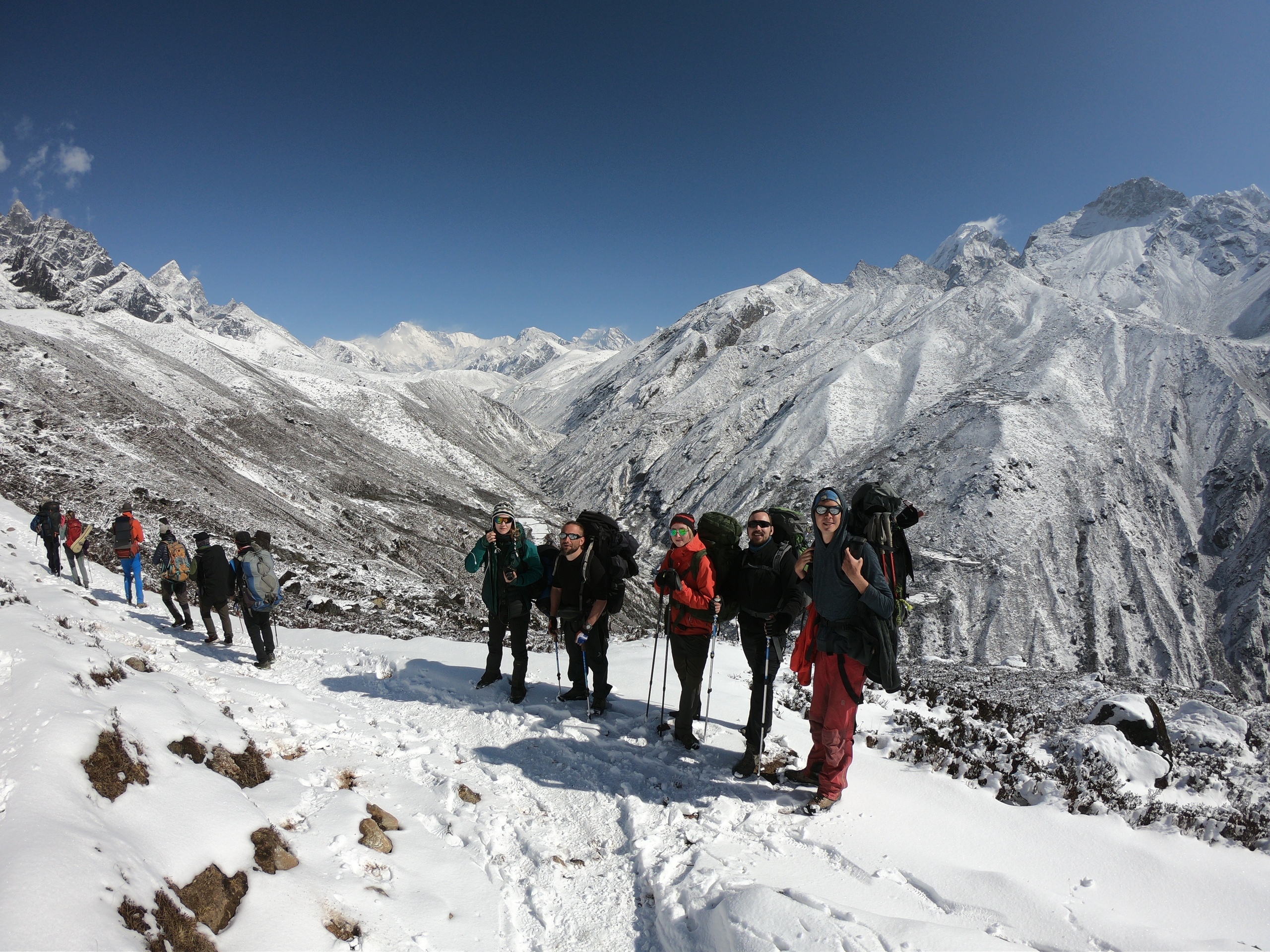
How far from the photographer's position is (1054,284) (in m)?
104

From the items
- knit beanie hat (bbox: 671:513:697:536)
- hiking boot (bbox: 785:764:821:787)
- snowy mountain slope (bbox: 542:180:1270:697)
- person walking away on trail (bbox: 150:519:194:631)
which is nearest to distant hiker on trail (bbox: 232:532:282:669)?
person walking away on trail (bbox: 150:519:194:631)

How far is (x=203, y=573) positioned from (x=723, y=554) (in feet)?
30.4

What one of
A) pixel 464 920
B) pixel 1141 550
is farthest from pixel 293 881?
pixel 1141 550

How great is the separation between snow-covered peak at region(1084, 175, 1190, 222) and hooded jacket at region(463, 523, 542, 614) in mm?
184913

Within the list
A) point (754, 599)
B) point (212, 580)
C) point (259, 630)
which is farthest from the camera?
point (212, 580)

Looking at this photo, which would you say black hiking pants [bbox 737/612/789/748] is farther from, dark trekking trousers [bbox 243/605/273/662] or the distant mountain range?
the distant mountain range

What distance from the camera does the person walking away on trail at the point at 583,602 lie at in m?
7.04

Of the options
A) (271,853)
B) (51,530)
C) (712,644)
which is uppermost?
(51,530)

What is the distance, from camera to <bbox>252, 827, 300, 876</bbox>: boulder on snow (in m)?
3.86

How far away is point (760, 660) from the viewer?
20.3ft

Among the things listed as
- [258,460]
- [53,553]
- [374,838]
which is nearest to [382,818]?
[374,838]

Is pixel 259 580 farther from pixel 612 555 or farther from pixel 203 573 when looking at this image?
pixel 612 555

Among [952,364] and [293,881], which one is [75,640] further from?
[952,364]

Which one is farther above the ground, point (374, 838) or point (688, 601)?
point (688, 601)
